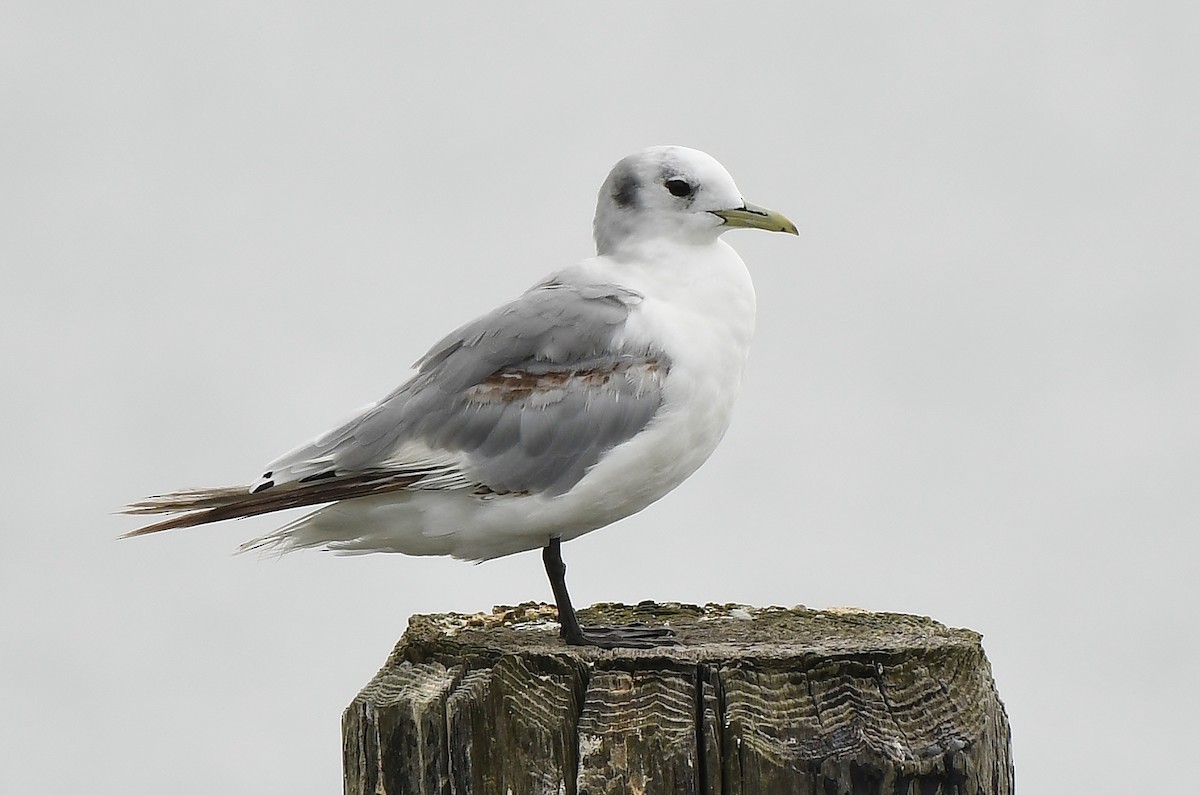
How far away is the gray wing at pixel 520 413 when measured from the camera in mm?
4418

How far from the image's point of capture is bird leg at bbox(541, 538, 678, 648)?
14.2ft

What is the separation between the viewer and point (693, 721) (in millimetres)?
3869

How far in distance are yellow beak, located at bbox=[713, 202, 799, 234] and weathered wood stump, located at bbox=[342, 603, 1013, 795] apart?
1177 millimetres

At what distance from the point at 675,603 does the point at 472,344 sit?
3.55 ft

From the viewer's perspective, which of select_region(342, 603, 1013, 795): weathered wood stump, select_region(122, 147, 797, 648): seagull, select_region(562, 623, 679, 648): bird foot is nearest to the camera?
select_region(342, 603, 1013, 795): weathered wood stump

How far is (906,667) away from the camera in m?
4.03

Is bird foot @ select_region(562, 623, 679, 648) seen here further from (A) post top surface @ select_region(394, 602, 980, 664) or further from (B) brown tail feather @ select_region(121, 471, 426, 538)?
(B) brown tail feather @ select_region(121, 471, 426, 538)

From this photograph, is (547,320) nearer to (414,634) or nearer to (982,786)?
(414,634)

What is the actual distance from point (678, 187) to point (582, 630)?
127 cm

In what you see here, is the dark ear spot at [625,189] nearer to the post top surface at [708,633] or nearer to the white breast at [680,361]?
the white breast at [680,361]

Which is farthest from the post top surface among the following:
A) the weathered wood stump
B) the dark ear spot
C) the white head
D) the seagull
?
the dark ear spot

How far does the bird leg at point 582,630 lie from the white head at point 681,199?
93 cm

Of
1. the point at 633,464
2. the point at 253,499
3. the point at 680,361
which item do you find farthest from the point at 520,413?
the point at 253,499

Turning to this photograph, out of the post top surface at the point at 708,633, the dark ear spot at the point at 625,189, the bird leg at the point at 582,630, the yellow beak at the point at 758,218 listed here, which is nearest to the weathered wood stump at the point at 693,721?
the post top surface at the point at 708,633
